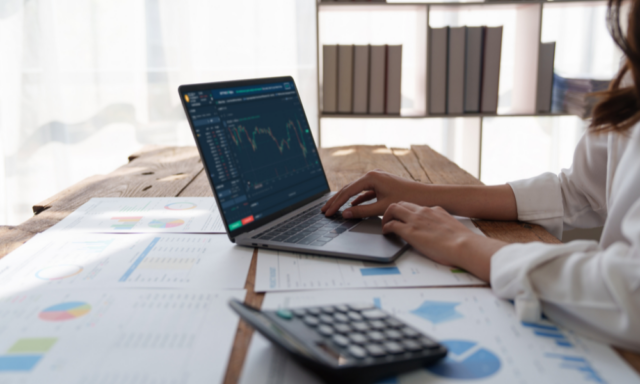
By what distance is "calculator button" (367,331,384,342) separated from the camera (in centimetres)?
46

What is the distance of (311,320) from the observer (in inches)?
19.4

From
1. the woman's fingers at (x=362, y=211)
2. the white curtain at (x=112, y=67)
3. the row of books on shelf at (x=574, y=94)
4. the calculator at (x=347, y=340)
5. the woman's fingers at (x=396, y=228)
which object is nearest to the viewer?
the calculator at (x=347, y=340)

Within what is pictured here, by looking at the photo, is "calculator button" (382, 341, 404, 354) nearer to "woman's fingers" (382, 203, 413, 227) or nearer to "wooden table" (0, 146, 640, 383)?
"wooden table" (0, 146, 640, 383)

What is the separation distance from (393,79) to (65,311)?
190 cm

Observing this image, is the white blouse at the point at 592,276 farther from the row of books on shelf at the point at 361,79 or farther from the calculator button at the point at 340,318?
the row of books on shelf at the point at 361,79

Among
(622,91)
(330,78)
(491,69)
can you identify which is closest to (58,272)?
(622,91)

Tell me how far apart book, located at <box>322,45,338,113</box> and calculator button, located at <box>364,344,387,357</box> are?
191cm

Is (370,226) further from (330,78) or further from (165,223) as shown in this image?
(330,78)

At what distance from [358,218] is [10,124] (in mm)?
2464

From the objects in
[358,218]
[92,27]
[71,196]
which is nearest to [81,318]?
[358,218]

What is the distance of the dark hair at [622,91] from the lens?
60cm

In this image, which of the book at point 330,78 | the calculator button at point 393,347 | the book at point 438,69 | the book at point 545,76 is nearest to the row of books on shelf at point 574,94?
the book at point 545,76

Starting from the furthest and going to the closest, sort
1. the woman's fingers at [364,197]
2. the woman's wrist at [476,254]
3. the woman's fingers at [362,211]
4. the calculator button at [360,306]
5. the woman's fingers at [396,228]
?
the woman's fingers at [364,197], the woman's fingers at [362,211], the woman's fingers at [396,228], the woman's wrist at [476,254], the calculator button at [360,306]

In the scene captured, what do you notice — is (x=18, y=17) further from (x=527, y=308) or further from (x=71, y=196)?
(x=527, y=308)
